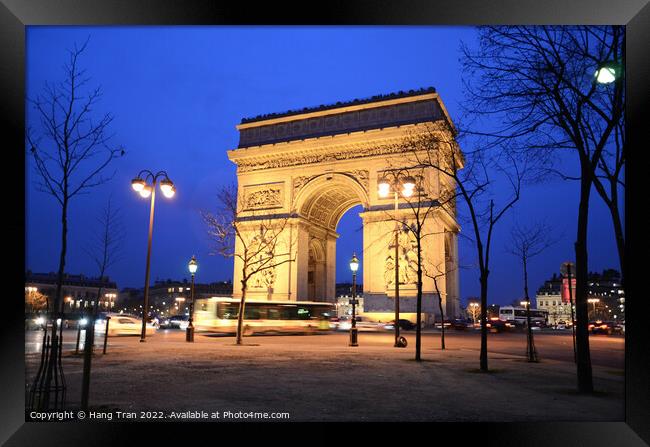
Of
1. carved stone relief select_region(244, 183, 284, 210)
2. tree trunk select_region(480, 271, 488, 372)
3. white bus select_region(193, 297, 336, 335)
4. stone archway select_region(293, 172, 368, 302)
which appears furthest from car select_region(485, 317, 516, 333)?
tree trunk select_region(480, 271, 488, 372)

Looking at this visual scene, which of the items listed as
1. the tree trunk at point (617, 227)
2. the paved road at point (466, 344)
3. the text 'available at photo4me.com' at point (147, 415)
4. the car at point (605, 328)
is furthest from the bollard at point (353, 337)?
the car at point (605, 328)

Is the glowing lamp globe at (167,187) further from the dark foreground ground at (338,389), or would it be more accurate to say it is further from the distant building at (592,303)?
the distant building at (592,303)

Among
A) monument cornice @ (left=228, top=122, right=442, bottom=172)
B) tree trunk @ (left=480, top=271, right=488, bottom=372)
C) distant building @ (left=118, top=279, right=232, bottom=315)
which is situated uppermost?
monument cornice @ (left=228, top=122, right=442, bottom=172)

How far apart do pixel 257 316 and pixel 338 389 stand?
2147cm

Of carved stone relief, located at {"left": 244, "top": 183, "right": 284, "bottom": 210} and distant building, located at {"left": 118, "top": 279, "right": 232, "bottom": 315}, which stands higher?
carved stone relief, located at {"left": 244, "top": 183, "right": 284, "bottom": 210}

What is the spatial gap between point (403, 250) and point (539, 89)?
85.4ft

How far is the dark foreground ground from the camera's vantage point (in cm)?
716

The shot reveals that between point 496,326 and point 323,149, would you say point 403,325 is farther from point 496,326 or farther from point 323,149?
point 323,149

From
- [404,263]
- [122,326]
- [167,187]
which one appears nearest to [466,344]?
[404,263]

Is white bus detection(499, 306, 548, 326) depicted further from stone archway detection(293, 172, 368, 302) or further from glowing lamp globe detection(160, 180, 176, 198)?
glowing lamp globe detection(160, 180, 176, 198)

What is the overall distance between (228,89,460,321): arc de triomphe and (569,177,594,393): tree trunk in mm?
25011
